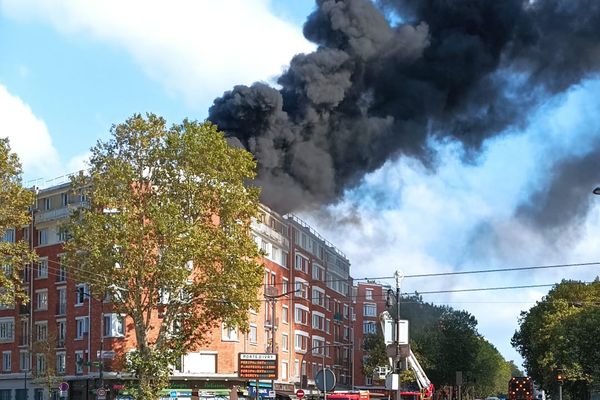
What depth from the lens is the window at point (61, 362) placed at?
72938 millimetres

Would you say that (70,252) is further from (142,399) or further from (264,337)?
→ (264,337)

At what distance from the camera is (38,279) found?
253 feet

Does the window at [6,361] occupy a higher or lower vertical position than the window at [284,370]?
higher

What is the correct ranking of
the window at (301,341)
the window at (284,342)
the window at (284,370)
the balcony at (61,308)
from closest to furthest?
the balcony at (61,308) < the window at (284,370) < the window at (284,342) < the window at (301,341)

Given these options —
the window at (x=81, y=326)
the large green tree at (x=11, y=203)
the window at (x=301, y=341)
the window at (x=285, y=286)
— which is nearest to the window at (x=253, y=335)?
the window at (x=285, y=286)

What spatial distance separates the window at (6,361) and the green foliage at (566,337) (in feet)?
156

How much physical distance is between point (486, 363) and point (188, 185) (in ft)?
372

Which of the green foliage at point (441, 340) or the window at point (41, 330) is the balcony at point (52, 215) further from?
the green foliage at point (441, 340)

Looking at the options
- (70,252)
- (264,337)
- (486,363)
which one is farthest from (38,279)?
(486,363)

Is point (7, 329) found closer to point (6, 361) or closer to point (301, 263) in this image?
point (6, 361)

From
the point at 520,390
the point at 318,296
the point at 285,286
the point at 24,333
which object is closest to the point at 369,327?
the point at 318,296

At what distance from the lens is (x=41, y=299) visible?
76875 millimetres

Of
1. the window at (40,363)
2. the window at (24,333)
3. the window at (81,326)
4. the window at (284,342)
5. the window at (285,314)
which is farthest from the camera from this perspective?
the window at (285,314)

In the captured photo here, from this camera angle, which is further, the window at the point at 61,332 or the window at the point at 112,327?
the window at the point at 61,332
